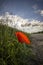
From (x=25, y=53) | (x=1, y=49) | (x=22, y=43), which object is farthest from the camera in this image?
(x=22, y=43)

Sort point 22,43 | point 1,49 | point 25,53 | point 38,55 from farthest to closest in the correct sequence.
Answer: point 22,43
point 38,55
point 25,53
point 1,49

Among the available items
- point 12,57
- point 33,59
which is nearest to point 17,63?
point 12,57

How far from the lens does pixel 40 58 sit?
6.19 metres

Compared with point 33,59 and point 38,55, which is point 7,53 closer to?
point 33,59

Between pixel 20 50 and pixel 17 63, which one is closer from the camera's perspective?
pixel 17 63

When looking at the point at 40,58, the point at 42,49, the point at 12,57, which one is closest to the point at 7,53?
the point at 12,57

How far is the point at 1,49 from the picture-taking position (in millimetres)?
5461

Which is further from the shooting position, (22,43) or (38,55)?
(22,43)

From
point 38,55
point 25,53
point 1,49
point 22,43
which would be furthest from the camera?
point 22,43

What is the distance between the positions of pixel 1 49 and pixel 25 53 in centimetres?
66

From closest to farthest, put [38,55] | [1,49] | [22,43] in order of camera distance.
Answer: [1,49]
[38,55]
[22,43]

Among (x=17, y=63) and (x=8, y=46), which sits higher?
(x=8, y=46)

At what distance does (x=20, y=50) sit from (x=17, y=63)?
50cm

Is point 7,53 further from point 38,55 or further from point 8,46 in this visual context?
point 38,55
